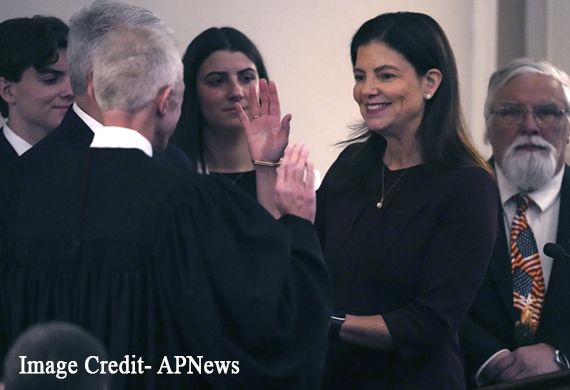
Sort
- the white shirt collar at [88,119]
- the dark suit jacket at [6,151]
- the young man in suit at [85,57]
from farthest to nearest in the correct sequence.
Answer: the dark suit jacket at [6,151] → the white shirt collar at [88,119] → the young man in suit at [85,57]

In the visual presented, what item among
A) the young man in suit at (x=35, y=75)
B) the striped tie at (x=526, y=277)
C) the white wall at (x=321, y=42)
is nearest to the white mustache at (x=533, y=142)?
the striped tie at (x=526, y=277)

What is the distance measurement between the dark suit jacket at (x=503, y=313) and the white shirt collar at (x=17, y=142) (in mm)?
1605

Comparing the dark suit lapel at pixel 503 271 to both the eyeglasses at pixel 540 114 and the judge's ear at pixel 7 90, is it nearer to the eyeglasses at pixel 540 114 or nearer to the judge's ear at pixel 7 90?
the eyeglasses at pixel 540 114

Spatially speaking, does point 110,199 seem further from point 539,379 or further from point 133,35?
point 539,379

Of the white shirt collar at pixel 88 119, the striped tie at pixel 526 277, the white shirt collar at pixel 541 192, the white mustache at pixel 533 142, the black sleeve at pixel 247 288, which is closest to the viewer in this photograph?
the black sleeve at pixel 247 288

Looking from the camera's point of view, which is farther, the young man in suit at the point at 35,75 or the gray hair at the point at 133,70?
the young man in suit at the point at 35,75

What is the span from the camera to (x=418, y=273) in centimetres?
308

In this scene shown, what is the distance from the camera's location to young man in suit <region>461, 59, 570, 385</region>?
359cm

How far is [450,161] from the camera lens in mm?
3178

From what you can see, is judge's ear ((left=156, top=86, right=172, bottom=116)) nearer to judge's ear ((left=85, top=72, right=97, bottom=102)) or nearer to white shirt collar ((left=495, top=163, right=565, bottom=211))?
judge's ear ((left=85, top=72, right=97, bottom=102))

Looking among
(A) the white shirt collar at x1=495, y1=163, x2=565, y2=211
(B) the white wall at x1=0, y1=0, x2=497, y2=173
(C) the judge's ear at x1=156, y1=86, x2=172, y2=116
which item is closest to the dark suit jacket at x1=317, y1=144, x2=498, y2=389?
(A) the white shirt collar at x1=495, y1=163, x2=565, y2=211

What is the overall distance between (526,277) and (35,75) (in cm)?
184

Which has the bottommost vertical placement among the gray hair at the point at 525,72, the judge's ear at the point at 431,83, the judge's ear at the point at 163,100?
the judge's ear at the point at 163,100

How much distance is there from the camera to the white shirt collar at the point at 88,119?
3010 millimetres
